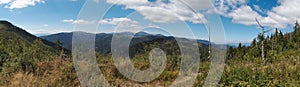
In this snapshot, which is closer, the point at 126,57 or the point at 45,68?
the point at 45,68

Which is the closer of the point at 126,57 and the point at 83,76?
the point at 83,76

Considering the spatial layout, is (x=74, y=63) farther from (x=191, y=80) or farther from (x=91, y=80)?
(x=191, y=80)

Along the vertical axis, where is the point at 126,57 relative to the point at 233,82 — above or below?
above

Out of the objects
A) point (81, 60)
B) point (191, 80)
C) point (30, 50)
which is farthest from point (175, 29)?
point (30, 50)

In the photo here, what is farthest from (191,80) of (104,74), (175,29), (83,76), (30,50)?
(30,50)

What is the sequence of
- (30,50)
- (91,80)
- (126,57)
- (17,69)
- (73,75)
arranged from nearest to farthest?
1. (91,80)
2. (73,75)
3. (17,69)
4. (126,57)
5. (30,50)

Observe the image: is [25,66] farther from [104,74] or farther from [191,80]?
[191,80]

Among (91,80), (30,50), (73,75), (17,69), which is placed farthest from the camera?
(30,50)

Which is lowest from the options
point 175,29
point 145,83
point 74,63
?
point 145,83

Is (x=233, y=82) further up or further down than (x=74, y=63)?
further down
